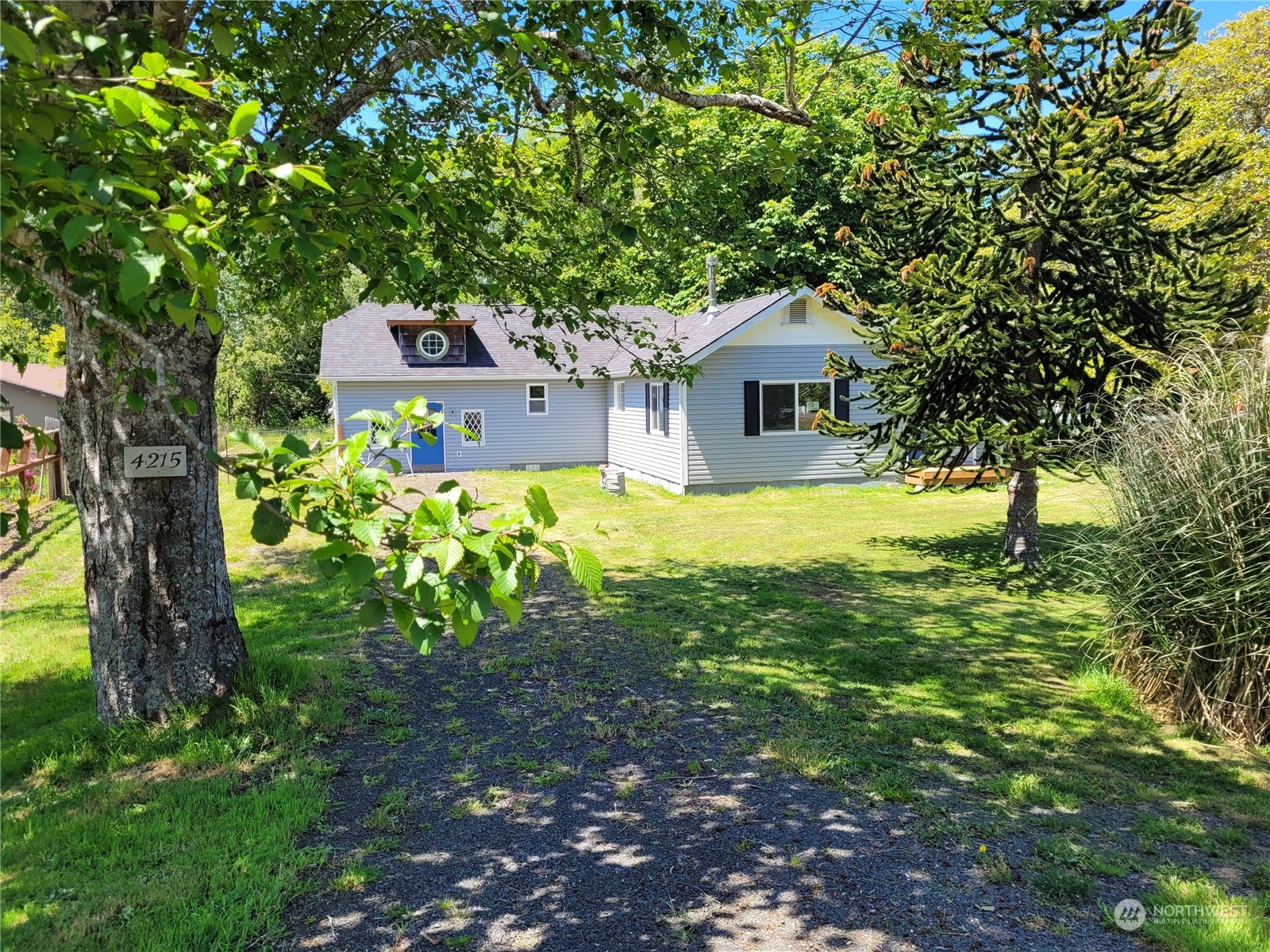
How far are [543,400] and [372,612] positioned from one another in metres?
21.7

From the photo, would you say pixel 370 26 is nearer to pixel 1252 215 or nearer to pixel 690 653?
pixel 690 653

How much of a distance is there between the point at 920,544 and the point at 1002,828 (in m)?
9.66

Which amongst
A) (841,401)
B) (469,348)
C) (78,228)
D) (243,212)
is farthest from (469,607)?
(469,348)

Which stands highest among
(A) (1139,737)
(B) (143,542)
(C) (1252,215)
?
(C) (1252,215)

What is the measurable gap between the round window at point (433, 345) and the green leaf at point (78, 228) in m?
21.5

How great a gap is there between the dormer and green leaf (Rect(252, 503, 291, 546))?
21295 mm

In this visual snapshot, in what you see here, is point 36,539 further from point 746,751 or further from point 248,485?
point 248,485

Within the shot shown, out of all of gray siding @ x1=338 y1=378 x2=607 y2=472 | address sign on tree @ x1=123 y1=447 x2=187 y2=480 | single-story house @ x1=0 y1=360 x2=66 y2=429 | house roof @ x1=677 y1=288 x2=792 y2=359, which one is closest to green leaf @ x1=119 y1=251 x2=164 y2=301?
address sign on tree @ x1=123 y1=447 x2=187 y2=480

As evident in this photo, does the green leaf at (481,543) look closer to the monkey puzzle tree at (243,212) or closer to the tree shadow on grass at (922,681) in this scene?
the monkey puzzle tree at (243,212)

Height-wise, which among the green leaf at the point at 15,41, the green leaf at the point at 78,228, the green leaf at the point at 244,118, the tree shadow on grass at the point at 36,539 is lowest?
the tree shadow on grass at the point at 36,539

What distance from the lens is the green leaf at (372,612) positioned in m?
2.01

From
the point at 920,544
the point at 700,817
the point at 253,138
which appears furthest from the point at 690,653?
the point at 920,544

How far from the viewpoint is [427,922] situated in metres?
3.34

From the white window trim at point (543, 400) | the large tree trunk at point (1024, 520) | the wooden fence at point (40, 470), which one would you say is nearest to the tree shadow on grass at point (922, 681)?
the large tree trunk at point (1024, 520)
